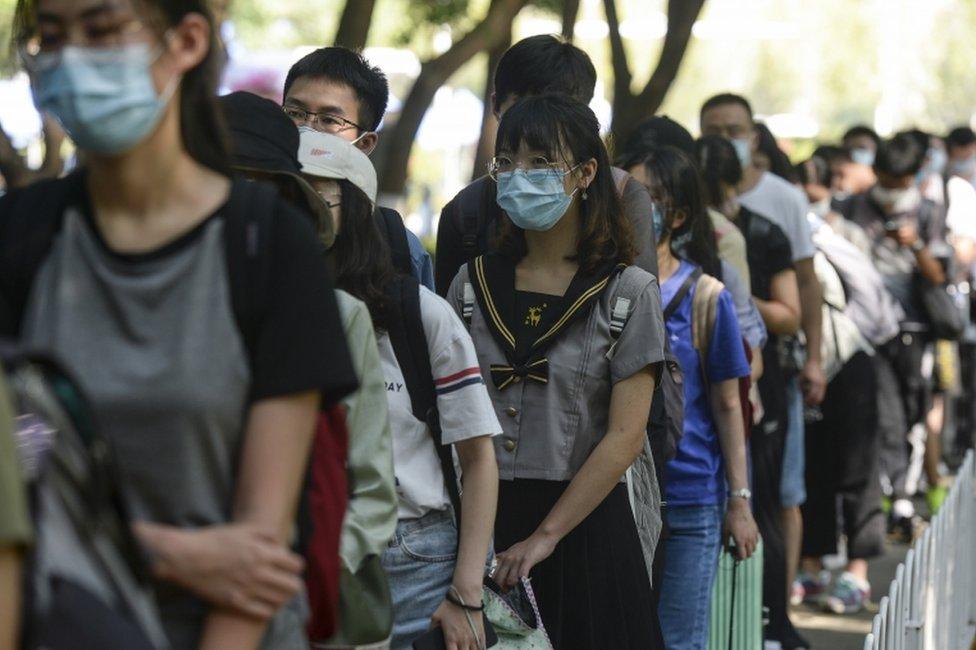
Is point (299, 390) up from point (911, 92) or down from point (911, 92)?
down

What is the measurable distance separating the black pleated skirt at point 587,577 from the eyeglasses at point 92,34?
227 centimetres

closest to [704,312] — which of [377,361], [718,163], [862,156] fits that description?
[718,163]

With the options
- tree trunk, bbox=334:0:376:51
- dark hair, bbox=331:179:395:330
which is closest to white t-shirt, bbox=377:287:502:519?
dark hair, bbox=331:179:395:330

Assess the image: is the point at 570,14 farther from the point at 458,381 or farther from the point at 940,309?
the point at 458,381

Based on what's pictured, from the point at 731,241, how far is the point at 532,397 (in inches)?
99.5

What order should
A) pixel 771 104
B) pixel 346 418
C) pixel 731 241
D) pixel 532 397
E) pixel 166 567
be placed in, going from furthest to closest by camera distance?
1. pixel 771 104
2. pixel 731 241
3. pixel 532 397
4. pixel 346 418
5. pixel 166 567

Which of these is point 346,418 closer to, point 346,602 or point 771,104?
point 346,602

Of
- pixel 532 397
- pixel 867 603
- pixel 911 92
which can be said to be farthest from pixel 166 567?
pixel 911 92

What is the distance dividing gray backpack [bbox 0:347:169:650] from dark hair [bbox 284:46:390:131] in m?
2.86

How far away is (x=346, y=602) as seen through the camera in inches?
119

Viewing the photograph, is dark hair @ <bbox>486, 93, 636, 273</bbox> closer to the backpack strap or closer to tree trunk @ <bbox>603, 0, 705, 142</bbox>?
the backpack strap

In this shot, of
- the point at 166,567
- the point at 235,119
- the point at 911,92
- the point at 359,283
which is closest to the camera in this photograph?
the point at 166,567

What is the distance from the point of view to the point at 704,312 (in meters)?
5.62

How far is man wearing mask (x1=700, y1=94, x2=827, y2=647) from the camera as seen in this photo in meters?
7.66
